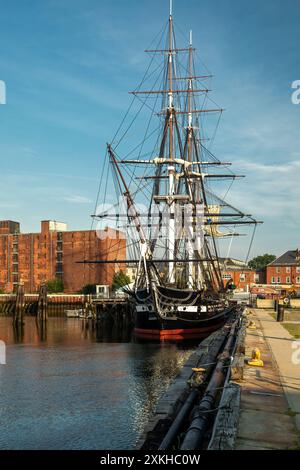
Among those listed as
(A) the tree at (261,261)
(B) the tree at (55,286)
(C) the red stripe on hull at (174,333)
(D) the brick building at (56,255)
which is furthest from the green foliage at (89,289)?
(A) the tree at (261,261)

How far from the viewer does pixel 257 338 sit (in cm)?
2655

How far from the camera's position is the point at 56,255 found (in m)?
107

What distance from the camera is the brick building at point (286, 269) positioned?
113256 millimetres

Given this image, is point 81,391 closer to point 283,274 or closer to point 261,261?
point 283,274

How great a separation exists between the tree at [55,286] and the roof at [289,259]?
4757 cm

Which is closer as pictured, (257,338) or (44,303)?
(257,338)

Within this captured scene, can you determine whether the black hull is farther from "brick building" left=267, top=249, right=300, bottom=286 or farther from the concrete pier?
"brick building" left=267, top=249, right=300, bottom=286

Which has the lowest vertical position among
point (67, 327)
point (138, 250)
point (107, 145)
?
point (67, 327)

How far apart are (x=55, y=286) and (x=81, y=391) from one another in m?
81.7

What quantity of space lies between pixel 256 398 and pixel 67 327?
4826 centimetres

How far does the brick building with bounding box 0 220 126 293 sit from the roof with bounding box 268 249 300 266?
37.4 meters

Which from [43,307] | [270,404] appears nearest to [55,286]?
[43,307]
